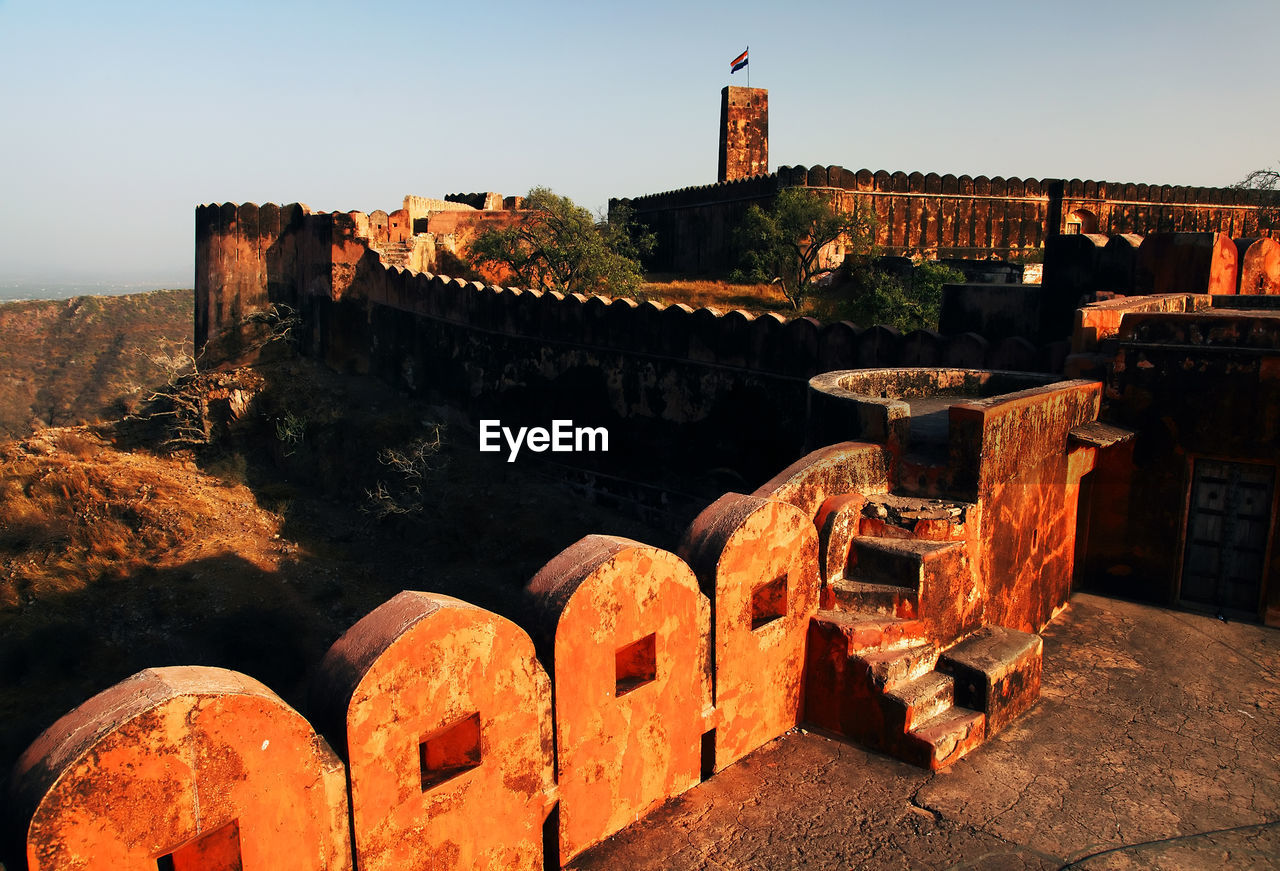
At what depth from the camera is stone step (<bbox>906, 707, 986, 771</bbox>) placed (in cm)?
397

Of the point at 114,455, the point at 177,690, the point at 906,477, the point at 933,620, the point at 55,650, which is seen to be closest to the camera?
the point at 177,690

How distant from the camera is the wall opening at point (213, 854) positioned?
251cm

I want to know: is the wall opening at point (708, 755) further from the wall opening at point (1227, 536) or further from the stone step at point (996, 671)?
the wall opening at point (1227, 536)

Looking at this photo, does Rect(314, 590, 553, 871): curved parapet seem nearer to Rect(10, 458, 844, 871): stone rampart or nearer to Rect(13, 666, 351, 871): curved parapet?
Rect(10, 458, 844, 871): stone rampart

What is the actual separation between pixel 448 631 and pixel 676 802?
4.73 ft

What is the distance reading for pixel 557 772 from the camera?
330 centimetres

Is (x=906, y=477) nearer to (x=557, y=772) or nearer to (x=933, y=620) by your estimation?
(x=933, y=620)

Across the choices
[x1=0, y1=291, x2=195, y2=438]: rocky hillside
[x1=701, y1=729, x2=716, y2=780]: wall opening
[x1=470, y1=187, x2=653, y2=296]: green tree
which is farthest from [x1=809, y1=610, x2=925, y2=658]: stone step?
[x1=0, y1=291, x2=195, y2=438]: rocky hillside

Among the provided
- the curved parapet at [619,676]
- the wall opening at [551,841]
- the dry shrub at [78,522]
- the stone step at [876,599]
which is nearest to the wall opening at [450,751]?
the curved parapet at [619,676]

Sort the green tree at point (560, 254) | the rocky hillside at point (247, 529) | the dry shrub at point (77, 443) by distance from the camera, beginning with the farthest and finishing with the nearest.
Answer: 1. the green tree at point (560, 254)
2. the dry shrub at point (77, 443)
3. the rocky hillside at point (247, 529)

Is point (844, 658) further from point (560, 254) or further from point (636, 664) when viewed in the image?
point (560, 254)

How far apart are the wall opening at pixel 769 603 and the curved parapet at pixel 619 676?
447 millimetres

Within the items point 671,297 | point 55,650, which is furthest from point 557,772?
point 671,297

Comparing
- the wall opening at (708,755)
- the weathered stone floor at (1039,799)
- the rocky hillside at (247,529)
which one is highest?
the wall opening at (708,755)
